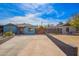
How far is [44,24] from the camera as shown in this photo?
14.7 feet

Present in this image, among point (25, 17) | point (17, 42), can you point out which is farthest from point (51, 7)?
point (17, 42)

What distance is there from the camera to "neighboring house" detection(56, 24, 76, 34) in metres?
4.47

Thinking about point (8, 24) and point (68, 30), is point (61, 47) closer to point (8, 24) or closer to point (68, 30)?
point (68, 30)

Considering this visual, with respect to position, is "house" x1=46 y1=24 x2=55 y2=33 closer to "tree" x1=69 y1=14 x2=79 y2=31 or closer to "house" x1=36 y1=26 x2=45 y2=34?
"house" x1=36 y1=26 x2=45 y2=34

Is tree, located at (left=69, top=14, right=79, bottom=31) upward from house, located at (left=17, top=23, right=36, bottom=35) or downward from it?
upward

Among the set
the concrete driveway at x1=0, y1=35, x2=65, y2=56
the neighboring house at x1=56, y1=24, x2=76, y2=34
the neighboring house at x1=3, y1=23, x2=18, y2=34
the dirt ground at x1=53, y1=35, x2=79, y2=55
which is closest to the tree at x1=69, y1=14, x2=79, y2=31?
the neighboring house at x1=56, y1=24, x2=76, y2=34

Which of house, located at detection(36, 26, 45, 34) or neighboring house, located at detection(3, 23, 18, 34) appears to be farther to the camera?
house, located at detection(36, 26, 45, 34)

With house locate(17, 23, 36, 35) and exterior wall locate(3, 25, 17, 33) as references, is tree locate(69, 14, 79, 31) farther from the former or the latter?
exterior wall locate(3, 25, 17, 33)

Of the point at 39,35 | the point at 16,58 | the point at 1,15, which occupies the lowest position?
the point at 16,58

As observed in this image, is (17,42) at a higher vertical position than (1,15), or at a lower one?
lower

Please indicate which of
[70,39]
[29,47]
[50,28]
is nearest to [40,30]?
[50,28]

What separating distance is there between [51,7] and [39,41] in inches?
19.8

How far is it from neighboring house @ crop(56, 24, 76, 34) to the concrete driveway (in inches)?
8.5

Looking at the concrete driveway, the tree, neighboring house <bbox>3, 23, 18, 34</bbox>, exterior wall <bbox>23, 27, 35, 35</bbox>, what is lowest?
the concrete driveway
